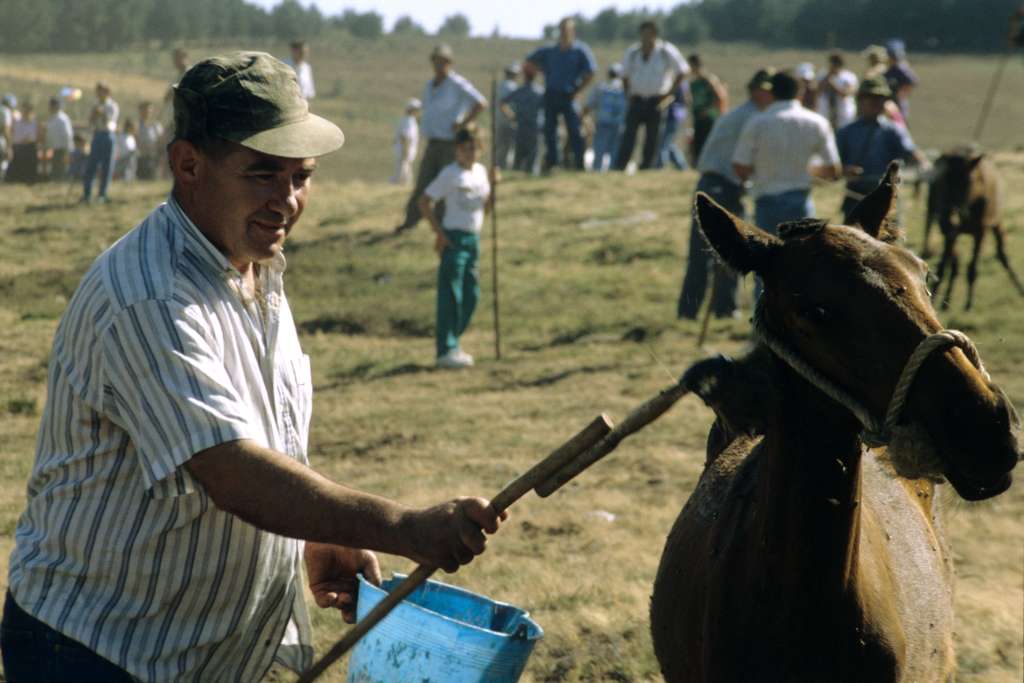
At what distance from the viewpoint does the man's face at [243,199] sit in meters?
3.07

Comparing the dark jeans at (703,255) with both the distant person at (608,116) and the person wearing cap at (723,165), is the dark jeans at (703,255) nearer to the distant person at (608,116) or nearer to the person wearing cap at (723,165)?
the person wearing cap at (723,165)

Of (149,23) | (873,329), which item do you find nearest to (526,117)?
(873,329)

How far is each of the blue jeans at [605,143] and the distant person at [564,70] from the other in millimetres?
1808

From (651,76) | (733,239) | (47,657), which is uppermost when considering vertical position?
(733,239)

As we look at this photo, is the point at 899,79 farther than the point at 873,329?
Yes

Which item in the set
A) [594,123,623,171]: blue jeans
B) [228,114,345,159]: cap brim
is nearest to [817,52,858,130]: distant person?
[594,123,623,171]: blue jeans

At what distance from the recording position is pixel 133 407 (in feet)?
9.36

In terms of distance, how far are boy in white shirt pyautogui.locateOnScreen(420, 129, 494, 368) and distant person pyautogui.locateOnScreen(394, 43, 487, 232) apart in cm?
421

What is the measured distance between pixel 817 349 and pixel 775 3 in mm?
88656

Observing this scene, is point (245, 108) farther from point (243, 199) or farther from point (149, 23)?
point (149, 23)

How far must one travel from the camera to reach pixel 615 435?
9.90 feet

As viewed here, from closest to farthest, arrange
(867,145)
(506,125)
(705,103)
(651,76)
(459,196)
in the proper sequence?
1. (459,196)
2. (867,145)
3. (705,103)
4. (651,76)
5. (506,125)

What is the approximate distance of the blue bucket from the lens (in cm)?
350

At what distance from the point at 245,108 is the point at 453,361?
8566 mm
